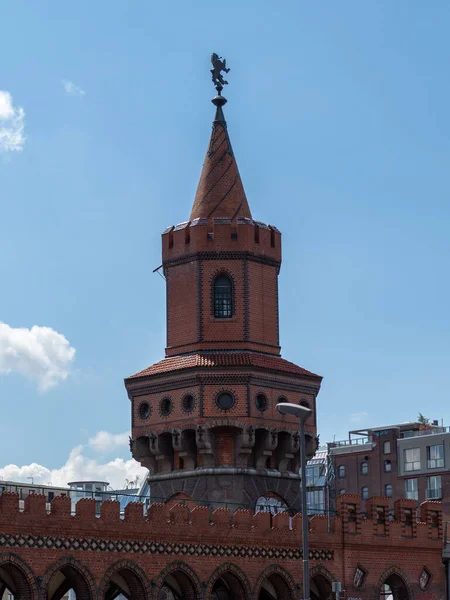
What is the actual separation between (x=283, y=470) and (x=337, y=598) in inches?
282

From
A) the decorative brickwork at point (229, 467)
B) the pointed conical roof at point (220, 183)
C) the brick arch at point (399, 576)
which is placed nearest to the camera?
the decorative brickwork at point (229, 467)

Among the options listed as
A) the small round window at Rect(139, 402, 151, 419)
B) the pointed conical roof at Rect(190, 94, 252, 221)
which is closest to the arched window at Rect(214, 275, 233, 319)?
the pointed conical roof at Rect(190, 94, 252, 221)

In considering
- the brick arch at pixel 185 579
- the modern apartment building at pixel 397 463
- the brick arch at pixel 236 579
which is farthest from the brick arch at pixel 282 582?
→ the modern apartment building at pixel 397 463

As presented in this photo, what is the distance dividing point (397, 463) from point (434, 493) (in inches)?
248

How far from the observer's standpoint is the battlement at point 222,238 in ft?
179

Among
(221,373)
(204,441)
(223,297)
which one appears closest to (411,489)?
(223,297)

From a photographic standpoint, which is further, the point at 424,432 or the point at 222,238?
the point at 424,432

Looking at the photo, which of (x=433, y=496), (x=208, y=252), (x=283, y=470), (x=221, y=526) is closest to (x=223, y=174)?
(x=208, y=252)

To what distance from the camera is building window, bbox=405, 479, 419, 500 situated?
108875 mm

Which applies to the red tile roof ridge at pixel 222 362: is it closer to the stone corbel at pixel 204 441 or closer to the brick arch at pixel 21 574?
the stone corbel at pixel 204 441

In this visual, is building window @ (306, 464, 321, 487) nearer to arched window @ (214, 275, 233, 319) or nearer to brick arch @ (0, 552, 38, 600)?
arched window @ (214, 275, 233, 319)

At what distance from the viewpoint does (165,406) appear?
176ft

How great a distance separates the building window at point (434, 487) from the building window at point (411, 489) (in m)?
1.69

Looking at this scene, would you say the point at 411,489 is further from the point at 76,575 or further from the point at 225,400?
the point at 76,575
